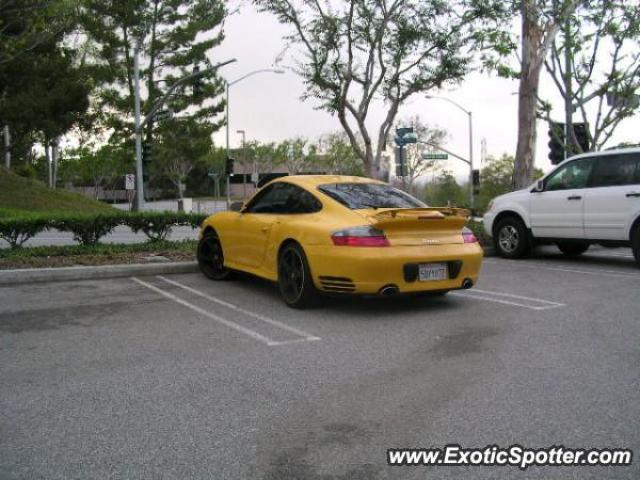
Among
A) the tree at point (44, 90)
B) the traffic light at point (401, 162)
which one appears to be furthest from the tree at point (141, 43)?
the traffic light at point (401, 162)

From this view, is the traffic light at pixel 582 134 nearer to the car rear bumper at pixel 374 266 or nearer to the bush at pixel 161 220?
the bush at pixel 161 220

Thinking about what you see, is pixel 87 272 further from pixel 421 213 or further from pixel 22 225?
pixel 421 213

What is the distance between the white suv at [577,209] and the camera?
1009 cm

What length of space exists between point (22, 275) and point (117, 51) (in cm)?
3108

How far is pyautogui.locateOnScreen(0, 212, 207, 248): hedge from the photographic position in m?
10.4

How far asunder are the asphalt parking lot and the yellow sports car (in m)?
0.36

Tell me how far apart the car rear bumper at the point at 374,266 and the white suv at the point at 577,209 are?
478cm

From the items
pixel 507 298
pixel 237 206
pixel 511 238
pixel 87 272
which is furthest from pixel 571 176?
pixel 87 272

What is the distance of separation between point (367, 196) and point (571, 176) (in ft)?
17.7

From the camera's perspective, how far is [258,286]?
336 inches

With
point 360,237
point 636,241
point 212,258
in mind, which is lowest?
point 212,258

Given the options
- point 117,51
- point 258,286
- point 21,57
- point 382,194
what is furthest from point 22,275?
point 117,51

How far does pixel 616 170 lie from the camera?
10328mm

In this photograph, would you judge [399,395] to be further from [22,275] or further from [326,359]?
[22,275]
